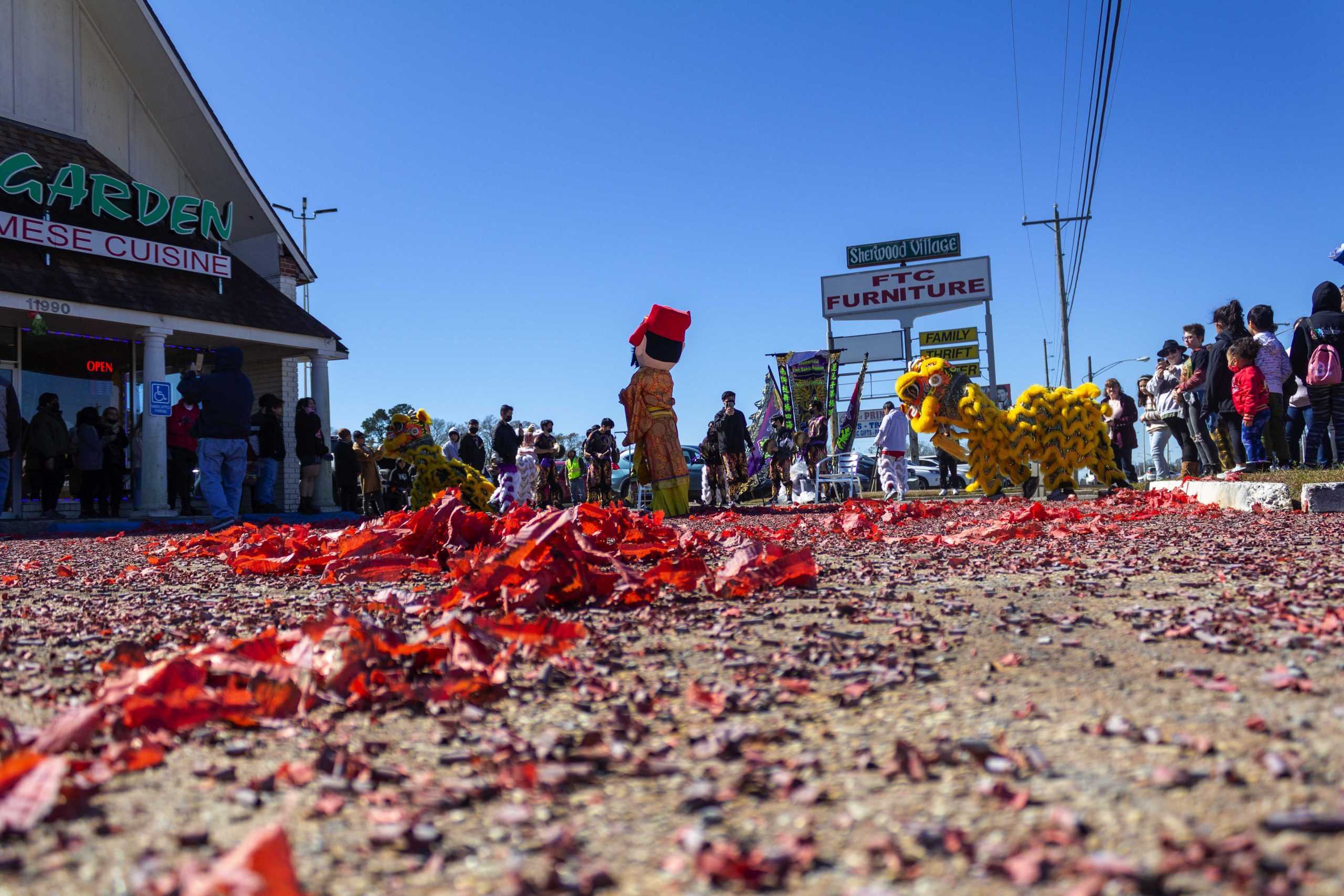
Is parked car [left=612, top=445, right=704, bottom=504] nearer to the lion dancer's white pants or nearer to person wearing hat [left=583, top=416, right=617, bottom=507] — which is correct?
person wearing hat [left=583, top=416, right=617, bottom=507]

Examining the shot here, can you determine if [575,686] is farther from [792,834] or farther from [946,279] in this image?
[946,279]

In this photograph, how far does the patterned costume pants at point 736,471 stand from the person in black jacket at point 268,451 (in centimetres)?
623

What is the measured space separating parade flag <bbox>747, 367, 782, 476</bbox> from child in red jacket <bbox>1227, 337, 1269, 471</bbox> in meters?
9.64

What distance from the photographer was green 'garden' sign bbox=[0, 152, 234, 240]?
12203 millimetres

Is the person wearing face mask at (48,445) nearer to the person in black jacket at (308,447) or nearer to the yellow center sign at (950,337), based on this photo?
the person in black jacket at (308,447)

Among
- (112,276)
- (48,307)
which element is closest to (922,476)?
(112,276)

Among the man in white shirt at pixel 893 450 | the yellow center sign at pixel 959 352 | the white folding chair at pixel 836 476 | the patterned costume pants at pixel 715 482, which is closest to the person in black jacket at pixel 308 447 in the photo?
the patterned costume pants at pixel 715 482

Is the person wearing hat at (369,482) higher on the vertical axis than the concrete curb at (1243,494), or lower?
higher

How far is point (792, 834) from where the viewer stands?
1322 mm

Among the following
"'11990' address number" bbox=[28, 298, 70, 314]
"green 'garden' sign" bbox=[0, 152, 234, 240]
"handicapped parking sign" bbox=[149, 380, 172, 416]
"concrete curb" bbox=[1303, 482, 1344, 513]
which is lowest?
"concrete curb" bbox=[1303, 482, 1344, 513]

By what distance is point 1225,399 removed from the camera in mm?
8820

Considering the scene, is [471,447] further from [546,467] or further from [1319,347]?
[1319,347]

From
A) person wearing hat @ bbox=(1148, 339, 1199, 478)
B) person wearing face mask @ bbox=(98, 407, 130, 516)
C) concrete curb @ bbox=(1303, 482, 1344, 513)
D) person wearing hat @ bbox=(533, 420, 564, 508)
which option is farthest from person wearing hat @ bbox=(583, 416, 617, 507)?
concrete curb @ bbox=(1303, 482, 1344, 513)

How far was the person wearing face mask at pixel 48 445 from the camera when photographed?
11859 mm
